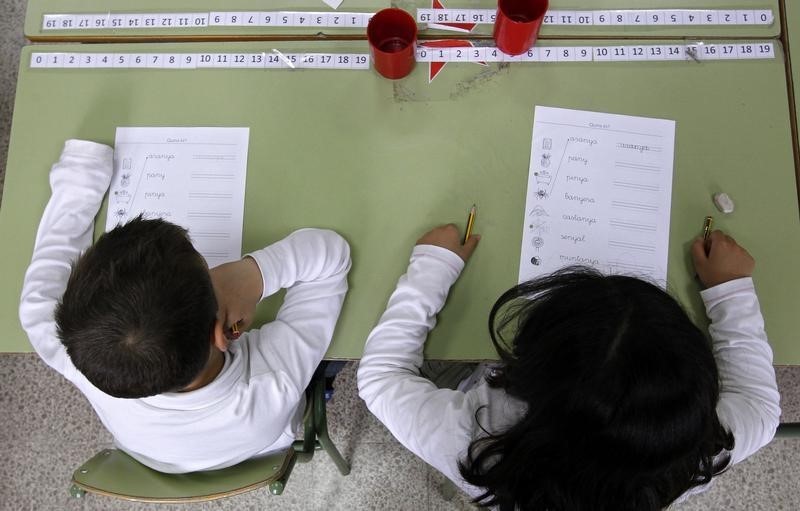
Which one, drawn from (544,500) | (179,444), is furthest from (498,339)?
(179,444)

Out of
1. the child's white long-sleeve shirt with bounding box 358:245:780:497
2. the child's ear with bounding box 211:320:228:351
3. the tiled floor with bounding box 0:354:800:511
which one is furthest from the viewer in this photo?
the tiled floor with bounding box 0:354:800:511

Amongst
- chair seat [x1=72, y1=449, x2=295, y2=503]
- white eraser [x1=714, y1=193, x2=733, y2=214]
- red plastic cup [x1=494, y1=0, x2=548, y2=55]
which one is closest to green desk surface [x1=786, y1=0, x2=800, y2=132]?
white eraser [x1=714, y1=193, x2=733, y2=214]

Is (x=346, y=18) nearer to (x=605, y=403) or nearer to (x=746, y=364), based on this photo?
(x=605, y=403)

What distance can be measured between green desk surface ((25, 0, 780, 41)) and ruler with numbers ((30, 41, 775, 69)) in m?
0.03

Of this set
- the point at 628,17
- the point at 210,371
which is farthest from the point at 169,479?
the point at 628,17

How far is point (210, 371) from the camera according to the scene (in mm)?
731

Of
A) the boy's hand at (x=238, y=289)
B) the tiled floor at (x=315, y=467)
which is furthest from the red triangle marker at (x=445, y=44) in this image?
the tiled floor at (x=315, y=467)

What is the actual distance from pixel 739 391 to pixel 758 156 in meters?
0.40

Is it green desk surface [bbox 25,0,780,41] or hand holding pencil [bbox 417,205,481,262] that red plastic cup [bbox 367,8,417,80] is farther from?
hand holding pencil [bbox 417,205,481,262]

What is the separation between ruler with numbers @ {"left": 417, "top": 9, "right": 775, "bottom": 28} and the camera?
0.93 metres

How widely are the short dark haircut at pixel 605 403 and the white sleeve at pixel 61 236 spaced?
71cm

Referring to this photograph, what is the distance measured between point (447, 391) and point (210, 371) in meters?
0.37

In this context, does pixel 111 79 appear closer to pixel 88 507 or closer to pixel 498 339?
pixel 498 339

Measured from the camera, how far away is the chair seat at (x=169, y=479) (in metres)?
0.71
